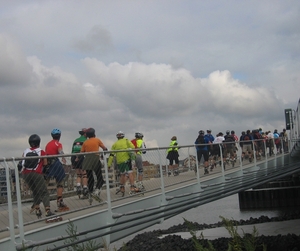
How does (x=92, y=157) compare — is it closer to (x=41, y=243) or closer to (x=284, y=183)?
(x=41, y=243)

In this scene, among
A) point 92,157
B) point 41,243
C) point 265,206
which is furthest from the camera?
point 265,206

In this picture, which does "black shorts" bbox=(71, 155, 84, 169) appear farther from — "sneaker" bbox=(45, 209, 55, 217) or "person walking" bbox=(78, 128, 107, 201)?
"sneaker" bbox=(45, 209, 55, 217)

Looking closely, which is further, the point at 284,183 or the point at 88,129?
the point at 284,183

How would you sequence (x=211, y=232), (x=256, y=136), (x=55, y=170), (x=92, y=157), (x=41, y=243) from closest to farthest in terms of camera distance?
(x=41, y=243) → (x=55, y=170) → (x=92, y=157) → (x=211, y=232) → (x=256, y=136)

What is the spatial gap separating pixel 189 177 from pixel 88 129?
367cm

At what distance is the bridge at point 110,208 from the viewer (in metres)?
8.11

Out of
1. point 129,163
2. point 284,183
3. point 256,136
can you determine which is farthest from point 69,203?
point 284,183

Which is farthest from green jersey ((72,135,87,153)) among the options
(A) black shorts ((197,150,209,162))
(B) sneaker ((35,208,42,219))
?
(B) sneaker ((35,208,42,219))

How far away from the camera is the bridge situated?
26.6 ft

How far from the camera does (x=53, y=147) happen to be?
37.2 feet

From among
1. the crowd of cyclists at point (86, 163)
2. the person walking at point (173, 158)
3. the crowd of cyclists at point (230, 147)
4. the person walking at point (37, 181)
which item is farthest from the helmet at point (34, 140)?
the crowd of cyclists at point (230, 147)

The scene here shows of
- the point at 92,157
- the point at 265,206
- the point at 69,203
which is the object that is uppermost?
the point at 92,157

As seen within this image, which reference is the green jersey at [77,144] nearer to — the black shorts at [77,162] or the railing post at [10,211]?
the black shorts at [77,162]

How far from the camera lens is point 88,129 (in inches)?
518
